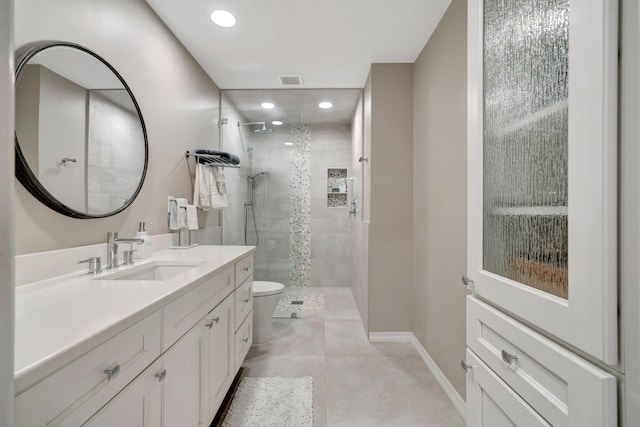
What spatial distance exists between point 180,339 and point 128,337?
0.33 meters

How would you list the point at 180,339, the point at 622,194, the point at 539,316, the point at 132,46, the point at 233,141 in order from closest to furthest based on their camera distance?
the point at 622,194 → the point at 539,316 → the point at 180,339 → the point at 132,46 → the point at 233,141

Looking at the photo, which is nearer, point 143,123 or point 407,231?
point 143,123

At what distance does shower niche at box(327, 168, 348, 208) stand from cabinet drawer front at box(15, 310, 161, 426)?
12.2 feet

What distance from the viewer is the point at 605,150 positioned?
1.90ft

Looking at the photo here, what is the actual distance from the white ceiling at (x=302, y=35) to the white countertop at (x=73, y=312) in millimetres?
1703

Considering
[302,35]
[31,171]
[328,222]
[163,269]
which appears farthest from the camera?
[328,222]

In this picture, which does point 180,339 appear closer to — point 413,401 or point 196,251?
point 196,251

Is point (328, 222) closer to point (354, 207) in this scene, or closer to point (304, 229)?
point (304, 229)

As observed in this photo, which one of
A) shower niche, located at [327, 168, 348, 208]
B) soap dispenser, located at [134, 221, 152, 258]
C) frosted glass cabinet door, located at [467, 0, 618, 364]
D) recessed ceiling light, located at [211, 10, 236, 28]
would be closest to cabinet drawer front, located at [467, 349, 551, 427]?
frosted glass cabinet door, located at [467, 0, 618, 364]

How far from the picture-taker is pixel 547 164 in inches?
30.2

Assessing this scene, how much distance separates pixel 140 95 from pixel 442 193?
1995 mm

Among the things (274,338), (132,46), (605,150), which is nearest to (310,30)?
(132,46)

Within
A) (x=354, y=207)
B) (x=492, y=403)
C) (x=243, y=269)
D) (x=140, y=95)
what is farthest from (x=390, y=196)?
(x=140, y=95)

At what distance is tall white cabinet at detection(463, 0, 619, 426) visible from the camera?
584mm
